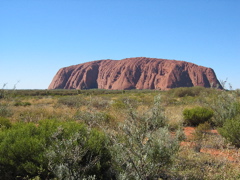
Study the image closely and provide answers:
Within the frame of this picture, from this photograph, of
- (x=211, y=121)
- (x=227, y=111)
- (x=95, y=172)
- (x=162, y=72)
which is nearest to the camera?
(x=95, y=172)

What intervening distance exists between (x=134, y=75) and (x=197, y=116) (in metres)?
122

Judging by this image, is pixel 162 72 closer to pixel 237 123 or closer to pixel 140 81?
pixel 140 81

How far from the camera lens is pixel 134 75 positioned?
130500 mm

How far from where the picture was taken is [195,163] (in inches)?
169

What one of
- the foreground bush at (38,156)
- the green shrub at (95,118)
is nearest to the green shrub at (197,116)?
the green shrub at (95,118)

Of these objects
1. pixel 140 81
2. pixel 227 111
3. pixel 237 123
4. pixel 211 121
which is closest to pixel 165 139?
pixel 237 123

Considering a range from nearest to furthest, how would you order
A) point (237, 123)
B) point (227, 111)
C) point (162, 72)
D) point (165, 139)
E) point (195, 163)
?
point (165, 139)
point (195, 163)
point (237, 123)
point (227, 111)
point (162, 72)

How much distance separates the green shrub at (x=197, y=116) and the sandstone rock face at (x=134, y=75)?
345 ft

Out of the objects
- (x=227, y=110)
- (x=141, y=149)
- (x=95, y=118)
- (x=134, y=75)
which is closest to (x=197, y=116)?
(x=227, y=110)

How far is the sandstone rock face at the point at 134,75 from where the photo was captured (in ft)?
393

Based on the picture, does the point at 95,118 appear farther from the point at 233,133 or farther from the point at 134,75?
the point at 134,75

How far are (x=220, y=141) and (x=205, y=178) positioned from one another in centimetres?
280

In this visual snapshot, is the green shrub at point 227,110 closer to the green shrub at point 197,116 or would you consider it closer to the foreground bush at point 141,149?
the green shrub at point 197,116

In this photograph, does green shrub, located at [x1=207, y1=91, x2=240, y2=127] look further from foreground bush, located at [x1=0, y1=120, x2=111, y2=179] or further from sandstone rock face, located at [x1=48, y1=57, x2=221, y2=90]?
sandstone rock face, located at [x1=48, y1=57, x2=221, y2=90]
